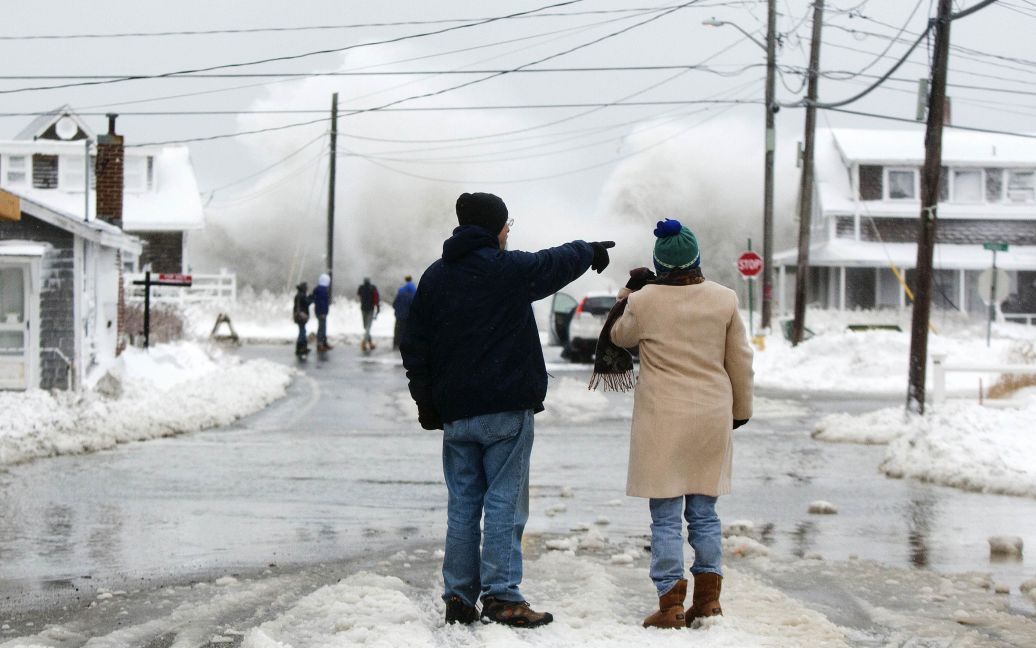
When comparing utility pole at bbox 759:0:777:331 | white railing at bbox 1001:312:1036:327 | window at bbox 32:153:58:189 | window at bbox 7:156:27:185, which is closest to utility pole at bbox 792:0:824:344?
utility pole at bbox 759:0:777:331

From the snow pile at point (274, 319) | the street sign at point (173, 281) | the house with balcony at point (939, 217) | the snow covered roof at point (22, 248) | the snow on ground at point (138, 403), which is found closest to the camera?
the snow on ground at point (138, 403)

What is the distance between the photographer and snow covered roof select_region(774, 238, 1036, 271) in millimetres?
46375

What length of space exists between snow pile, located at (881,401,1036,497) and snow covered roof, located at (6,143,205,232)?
3580cm

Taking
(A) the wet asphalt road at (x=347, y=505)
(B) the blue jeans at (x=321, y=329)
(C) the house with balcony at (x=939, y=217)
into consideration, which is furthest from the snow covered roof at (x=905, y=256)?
(A) the wet asphalt road at (x=347, y=505)

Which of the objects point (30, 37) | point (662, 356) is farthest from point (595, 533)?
point (30, 37)

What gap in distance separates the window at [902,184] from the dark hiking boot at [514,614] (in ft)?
147

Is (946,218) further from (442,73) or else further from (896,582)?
(896,582)

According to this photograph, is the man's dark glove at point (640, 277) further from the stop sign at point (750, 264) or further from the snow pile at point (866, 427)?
the stop sign at point (750, 264)

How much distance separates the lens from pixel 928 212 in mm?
17031

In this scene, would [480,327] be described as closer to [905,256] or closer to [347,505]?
[347,505]

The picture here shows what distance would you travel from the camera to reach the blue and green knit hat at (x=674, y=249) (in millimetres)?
6211

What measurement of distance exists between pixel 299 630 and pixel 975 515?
21.8ft

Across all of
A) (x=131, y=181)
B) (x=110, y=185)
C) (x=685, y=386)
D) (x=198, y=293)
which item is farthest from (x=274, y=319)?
(x=685, y=386)

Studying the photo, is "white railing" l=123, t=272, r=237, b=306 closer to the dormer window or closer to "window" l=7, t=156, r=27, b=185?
"window" l=7, t=156, r=27, b=185
